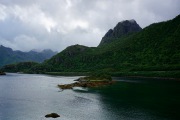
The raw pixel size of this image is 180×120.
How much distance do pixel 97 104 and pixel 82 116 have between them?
26061 millimetres

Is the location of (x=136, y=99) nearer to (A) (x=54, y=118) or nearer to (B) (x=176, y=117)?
(B) (x=176, y=117)

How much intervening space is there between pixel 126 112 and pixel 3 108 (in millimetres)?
55231

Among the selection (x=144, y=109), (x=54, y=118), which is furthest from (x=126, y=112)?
(x=54, y=118)

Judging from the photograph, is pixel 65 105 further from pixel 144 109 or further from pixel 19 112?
pixel 144 109

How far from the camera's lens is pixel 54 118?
8925 centimetres

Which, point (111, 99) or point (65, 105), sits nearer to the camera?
point (65, 105)

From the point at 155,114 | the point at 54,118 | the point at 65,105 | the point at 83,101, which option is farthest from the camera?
the point at 83,101

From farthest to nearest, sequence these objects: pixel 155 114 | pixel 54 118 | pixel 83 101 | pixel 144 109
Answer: pixel 83 101 → pixel 144 109 → pixel 155 114 → pixel 54 118

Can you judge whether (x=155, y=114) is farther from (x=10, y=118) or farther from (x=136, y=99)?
(x=10, y=118)

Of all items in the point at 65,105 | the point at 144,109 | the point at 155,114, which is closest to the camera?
the point at 155,114

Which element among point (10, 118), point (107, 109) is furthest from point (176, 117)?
point (10, 118)

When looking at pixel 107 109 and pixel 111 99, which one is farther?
pixel 111 99

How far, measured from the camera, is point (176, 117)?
90562 millimetres

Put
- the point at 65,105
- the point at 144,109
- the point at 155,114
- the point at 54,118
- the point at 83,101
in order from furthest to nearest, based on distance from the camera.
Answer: the point at 83,101 → the point at 65,105 → the point at 144,109 → the point at 155,114 → the point at 54,118
